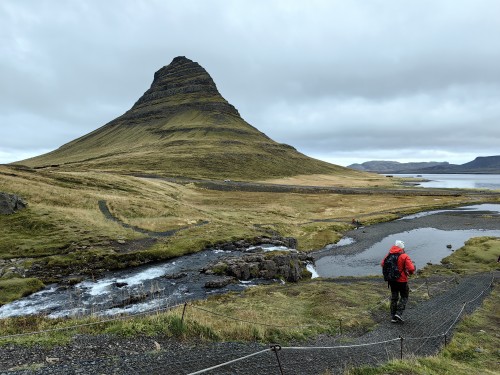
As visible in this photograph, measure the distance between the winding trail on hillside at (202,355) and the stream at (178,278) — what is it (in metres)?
8.42

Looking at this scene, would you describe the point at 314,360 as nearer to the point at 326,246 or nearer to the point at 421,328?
the point at 421,328

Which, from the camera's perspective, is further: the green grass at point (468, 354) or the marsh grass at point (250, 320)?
the marsh grass at point (250, 320)

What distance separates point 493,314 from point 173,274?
30.0m

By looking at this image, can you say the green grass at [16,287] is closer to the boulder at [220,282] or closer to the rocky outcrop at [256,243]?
the boulder at [220,282]

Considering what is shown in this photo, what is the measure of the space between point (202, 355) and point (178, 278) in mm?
26019

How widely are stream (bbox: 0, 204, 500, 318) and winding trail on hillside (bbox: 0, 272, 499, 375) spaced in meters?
8.42

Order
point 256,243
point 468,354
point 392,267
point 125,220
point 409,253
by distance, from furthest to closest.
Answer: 1. point 125,220
2. point 409,253
3. point 256,243
4. point 392,267
5. point 468,354

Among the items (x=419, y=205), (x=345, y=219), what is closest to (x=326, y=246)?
(x=345, y=219)

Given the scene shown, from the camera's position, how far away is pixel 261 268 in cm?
4050

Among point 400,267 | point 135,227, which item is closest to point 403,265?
point 400,267

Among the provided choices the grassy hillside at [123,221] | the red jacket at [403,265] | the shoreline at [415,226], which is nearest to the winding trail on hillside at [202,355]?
the red jacket at [403,265]

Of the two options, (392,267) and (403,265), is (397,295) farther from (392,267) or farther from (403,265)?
(403,265)

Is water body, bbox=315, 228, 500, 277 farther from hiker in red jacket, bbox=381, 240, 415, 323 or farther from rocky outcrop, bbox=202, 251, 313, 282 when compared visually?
hiker in red jacket, bbox=381, 240, 415, 323

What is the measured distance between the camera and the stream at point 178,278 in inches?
1144
